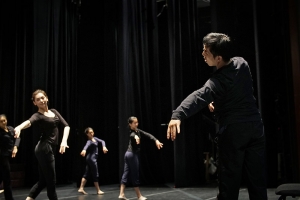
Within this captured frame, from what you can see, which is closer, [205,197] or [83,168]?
[205,197]

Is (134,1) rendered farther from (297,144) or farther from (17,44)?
(297,144)

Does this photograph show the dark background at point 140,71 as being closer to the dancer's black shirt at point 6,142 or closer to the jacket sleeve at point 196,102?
the dancer's black shirt at point 6,142

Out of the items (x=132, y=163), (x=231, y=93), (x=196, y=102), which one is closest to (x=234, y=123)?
(x=231, y=93)

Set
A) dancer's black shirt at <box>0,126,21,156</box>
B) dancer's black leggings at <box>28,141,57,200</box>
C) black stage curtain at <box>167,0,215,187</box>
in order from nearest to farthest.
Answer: dancer's black leggings at <box>28,141,57,200</box>, dancer's black shirt at <box>0,126,21,156</box>, black stage curtain at <box>167,0,215,187</box>

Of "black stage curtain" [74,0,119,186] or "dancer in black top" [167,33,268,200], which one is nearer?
"dancer in black top" [167,33,268,200]

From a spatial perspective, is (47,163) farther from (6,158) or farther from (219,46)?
(219,46)

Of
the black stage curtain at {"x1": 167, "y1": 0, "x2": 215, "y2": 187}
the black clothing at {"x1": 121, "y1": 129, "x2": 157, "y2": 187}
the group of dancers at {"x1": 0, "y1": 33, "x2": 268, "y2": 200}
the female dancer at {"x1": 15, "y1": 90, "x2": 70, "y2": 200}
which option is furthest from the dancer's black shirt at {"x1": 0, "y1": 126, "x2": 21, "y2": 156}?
the group of dancers at {"x1": 0, "y1": 33, "x2": 268, "y2": 200}

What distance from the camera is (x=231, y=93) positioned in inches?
99.0

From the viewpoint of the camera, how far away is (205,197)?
604 centimetres

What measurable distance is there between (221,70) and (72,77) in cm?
790

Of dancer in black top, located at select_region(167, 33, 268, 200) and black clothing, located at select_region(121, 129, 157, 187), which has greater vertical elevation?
dancer in black top, located at select_region(167, 33, 268, 200)

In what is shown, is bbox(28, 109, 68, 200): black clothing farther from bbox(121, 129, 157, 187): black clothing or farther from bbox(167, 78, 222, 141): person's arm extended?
bbox(167, 78, 222, 141): person's arm extended

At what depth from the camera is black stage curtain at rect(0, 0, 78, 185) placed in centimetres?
931

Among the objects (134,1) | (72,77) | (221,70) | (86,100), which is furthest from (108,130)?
(221,70)
